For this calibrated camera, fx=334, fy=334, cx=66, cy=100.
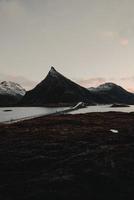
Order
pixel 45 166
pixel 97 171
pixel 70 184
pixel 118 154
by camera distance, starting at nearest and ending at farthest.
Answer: pixel 70 184 → pixel 97 171 → pixel 45 166 → pixel 118 154

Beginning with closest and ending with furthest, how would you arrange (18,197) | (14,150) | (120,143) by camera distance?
(18,197) → (14,150) → (120,143)

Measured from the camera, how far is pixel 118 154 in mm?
35938

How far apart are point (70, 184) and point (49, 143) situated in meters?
18.4

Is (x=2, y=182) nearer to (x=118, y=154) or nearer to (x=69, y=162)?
(x=69, y=162)

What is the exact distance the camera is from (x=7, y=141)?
46188 millimetres

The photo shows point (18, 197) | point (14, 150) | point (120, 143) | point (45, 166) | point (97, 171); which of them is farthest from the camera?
point (120, 143)

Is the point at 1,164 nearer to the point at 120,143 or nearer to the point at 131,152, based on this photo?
the point at 131,152

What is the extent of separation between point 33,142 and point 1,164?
43.3 ft

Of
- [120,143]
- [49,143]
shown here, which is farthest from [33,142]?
[120,143]

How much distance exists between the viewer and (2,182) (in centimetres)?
2650

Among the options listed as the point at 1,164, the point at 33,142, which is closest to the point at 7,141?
the point at 33,142

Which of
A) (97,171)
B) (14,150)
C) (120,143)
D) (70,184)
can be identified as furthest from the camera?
(120,143)

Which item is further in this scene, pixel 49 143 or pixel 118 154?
pixel 49 143

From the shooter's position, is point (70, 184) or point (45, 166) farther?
point (45, 166)
